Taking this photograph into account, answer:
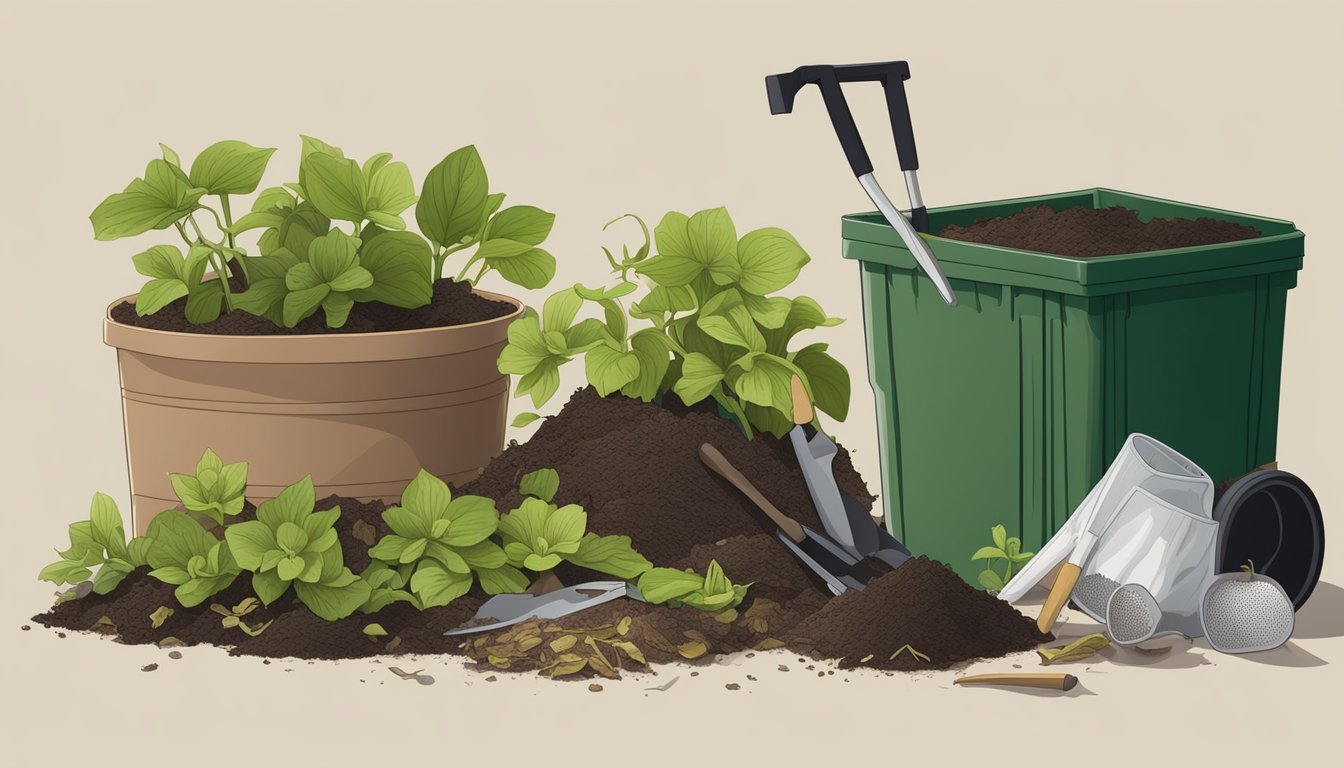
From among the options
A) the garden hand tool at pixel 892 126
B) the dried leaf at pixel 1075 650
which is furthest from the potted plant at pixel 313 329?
the dried leaf at pixel 1075 650

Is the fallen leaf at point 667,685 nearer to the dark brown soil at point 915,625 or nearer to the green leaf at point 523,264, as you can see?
the dark brown soil at point 915,625

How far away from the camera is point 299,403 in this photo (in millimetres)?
4723

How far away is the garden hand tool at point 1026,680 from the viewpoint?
4191 millimetres

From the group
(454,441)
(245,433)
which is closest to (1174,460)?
(454,441)

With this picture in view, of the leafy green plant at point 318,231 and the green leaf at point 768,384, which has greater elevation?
the leafy green plant at point 318,231

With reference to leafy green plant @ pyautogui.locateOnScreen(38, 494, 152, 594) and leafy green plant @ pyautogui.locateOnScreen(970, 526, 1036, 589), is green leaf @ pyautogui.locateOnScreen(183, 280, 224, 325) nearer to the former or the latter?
leafy green plant @ pyautogui.locateOnScreen(38, 494, 152, 594)

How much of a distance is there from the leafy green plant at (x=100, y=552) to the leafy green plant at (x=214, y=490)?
19 cm

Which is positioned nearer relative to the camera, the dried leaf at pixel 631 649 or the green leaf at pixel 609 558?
the dried leaf at pixel 631 649

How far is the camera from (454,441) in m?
4.90

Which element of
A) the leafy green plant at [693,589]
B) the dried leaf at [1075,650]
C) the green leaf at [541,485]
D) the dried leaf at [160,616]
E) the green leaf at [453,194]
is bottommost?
the dried leaf at [1075,650]

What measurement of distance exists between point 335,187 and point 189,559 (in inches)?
33.3

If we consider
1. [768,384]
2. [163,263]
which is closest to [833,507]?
[768,384]

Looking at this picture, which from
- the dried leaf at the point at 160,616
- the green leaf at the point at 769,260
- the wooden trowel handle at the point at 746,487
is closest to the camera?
the dried leaf at the point at 160,616

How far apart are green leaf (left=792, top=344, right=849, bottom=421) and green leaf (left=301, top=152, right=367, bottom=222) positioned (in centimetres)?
99
